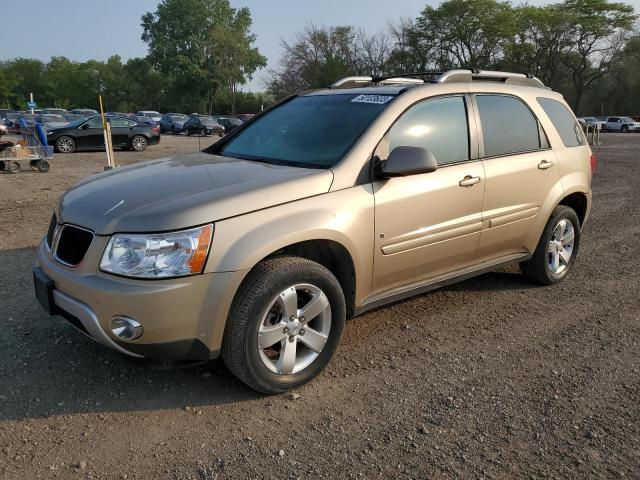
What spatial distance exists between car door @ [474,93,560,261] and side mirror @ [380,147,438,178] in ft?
3.06

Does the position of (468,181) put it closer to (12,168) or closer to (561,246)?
(561,246)

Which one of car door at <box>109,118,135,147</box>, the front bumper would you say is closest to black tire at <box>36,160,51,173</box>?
car door at <box>109,118,135,147</box>

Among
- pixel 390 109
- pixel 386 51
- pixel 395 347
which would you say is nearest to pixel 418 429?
pixel 395 347

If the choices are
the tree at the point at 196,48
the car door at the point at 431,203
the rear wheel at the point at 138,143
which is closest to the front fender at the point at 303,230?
the car door at the point at 431,203

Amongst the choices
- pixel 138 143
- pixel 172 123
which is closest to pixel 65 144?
pixel 138 143

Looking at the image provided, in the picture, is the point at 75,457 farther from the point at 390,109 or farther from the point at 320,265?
the point at 390,109

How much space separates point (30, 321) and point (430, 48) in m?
66.4

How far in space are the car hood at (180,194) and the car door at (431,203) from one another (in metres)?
0.53

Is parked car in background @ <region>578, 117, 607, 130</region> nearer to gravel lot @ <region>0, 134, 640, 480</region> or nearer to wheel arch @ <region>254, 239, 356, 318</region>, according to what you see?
gravel lot @ <region>0, 134, 640, 480</region>

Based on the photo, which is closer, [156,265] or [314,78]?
[156,265]

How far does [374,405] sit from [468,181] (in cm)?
179

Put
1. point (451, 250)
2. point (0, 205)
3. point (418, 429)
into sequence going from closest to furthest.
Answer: point (418, 429) < point (451, 250) < point (0, 205)

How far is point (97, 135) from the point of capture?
20.9 metres

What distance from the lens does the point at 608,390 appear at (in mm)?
3303
